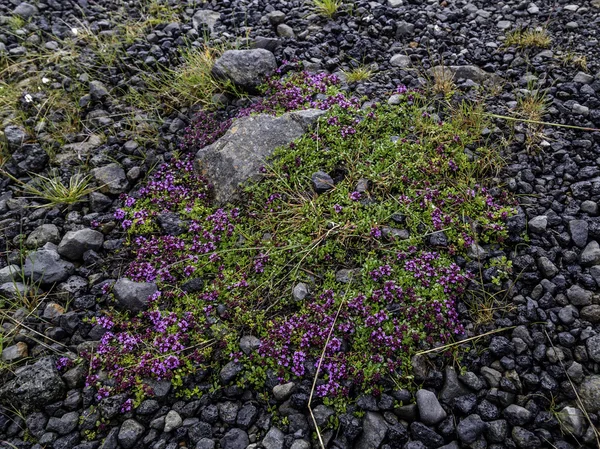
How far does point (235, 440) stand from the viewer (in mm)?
3490

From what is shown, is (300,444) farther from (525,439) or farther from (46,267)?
(46,267)

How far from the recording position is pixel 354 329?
3.88 m

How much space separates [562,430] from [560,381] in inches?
13.8

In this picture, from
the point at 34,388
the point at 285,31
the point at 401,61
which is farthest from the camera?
the point at 285,31

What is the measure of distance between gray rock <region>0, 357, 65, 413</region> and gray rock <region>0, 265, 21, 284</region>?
1.03 m

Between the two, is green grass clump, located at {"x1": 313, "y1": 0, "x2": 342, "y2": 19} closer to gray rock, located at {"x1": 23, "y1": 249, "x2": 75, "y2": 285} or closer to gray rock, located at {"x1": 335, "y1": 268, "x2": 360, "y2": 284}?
gray rock, located at {"x1": 335, "y1": 268, "x2": 360, "y2": 284}

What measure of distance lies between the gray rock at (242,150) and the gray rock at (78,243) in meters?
1.22

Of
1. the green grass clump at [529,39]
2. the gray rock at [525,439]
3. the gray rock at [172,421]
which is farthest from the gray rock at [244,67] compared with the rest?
the gray rock at [525,439]

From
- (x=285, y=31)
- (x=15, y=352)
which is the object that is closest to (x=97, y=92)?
(x=285, y=31)

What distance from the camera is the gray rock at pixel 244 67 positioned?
19.4 ft

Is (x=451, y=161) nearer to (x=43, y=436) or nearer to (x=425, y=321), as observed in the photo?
(x=425, y=321)

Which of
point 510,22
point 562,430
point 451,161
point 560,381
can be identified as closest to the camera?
point 562,430

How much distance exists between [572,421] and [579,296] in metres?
0.98

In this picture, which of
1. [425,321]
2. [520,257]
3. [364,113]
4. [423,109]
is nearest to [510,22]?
[423,109]
